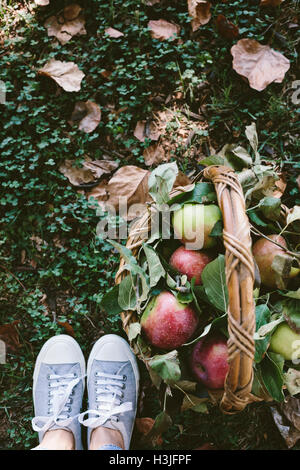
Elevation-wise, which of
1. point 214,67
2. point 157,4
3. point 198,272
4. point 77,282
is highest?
point 157,4

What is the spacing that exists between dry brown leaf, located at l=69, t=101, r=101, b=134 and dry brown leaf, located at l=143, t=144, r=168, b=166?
21 centimetres

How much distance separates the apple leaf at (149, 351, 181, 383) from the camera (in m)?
0.86

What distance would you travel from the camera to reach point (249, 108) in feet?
4.46

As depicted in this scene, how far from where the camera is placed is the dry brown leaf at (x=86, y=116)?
1.37 m

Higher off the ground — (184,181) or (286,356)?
(184,181)

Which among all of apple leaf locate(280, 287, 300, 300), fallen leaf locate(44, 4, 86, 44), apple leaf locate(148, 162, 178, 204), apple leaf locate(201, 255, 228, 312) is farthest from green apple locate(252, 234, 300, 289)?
fallen leaf locate(44, 4, 86, 44)

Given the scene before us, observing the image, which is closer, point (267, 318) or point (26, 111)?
point (267, 318)

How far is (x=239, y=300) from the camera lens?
2.45ft

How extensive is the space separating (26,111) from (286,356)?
1153mm

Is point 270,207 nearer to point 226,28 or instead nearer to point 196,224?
point 196,224

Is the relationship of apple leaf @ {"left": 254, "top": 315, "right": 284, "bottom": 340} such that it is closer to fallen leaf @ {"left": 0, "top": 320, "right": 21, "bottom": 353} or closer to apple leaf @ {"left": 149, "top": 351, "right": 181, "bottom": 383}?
apple leaf @ {"left": 149, "top": 351, "right": 181, "bottom": 383}
